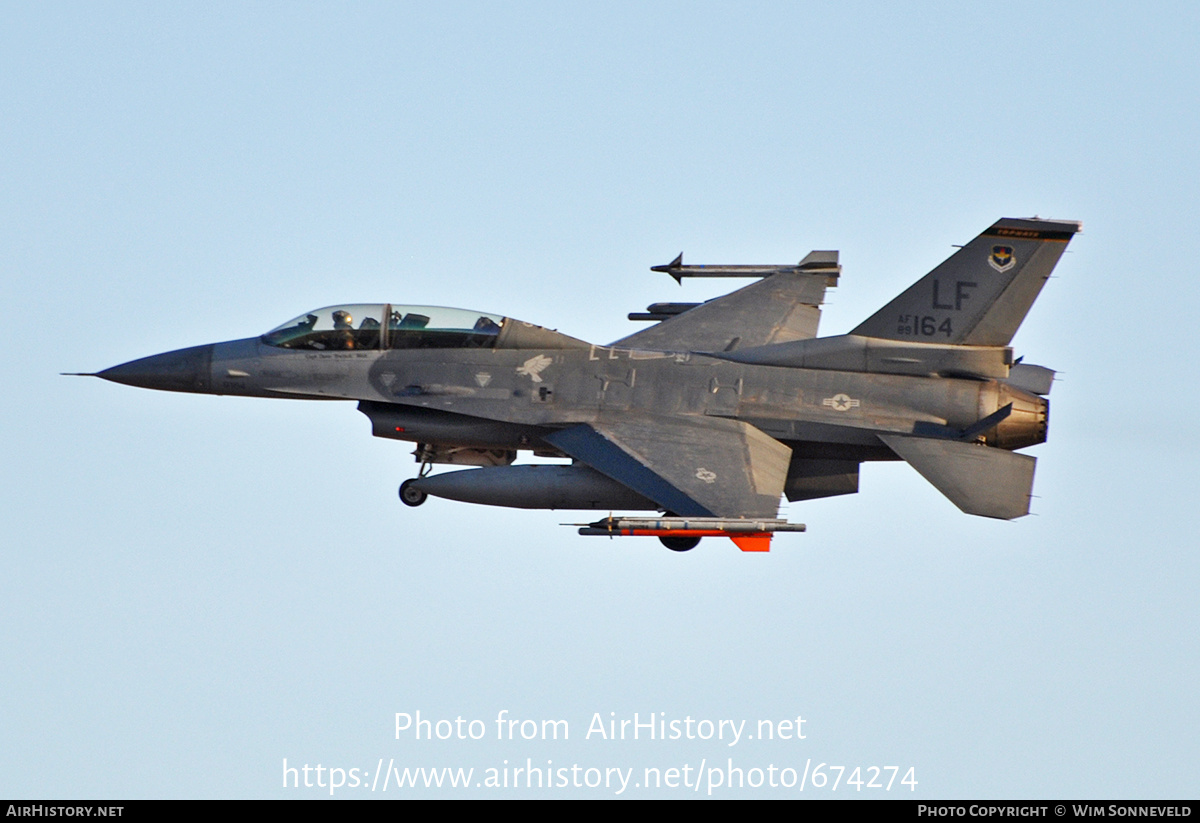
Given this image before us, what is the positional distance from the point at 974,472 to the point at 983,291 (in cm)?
271

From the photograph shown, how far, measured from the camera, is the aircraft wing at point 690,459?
24016 millimetres

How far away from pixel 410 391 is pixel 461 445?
1.04 metres

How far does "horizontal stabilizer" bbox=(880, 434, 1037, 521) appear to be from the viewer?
79.4ft

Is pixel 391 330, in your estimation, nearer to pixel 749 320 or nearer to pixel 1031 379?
pixel 749 320

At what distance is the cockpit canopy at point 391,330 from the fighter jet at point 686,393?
1.0 inches

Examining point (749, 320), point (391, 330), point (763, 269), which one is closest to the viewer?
point (391, 330)

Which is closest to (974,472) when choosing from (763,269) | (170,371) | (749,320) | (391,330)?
(749,320)

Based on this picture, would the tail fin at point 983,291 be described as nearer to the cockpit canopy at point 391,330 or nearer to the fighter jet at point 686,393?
the fighter jet at point 686,393

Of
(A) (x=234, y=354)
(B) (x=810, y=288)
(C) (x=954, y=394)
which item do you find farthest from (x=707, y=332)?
(A) (x=234, y=354)

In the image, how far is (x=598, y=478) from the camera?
81.6 ft

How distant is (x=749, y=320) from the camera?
2777cm

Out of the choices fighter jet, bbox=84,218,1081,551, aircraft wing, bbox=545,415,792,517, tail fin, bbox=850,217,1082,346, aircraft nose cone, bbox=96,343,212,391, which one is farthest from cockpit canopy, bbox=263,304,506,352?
tail fin, bbox=850,217,1082,346

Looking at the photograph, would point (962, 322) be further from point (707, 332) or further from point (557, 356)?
point (557, 356)

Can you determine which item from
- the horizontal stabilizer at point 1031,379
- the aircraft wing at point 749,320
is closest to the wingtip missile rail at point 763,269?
the aircraft wing at point 749,320
